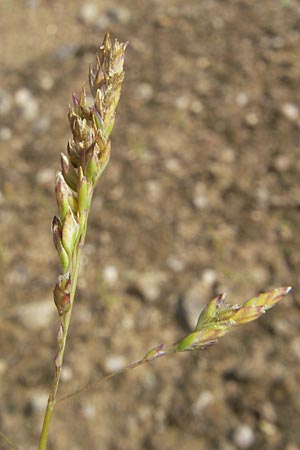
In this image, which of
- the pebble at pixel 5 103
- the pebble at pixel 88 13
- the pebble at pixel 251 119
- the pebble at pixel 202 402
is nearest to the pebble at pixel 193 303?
the pebble at pixel 202 402

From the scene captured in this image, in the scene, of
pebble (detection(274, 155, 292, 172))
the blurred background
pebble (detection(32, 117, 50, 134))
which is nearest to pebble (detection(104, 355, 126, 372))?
the blurred background

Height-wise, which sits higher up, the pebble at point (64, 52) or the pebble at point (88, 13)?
the pebble at point (88, 13)

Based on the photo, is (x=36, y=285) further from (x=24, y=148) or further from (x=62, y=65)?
(x=62, y=65)

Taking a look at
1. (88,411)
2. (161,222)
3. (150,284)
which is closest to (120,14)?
(161,222)

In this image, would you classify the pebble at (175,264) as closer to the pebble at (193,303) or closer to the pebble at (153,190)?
the pebble at (193,303)

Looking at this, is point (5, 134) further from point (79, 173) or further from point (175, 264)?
point (79, 173)

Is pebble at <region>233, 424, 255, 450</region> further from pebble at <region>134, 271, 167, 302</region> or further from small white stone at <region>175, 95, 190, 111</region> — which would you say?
small white stone at <region>175, 95, 190, 111</region>
